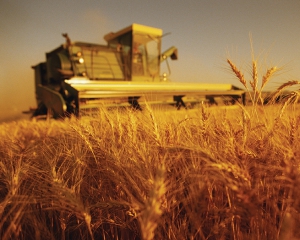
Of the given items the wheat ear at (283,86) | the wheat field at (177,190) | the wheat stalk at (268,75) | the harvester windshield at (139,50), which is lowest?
the wheat field at (177,190)

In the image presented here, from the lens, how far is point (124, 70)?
6359 mm

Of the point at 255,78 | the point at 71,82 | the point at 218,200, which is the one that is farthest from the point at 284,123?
the point at 71,82

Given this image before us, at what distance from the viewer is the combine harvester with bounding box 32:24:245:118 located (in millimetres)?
4574

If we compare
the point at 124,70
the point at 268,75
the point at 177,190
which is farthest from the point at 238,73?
the point at 124,70

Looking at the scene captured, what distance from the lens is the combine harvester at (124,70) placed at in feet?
15.0

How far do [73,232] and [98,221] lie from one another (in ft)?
0.56

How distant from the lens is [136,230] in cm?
72

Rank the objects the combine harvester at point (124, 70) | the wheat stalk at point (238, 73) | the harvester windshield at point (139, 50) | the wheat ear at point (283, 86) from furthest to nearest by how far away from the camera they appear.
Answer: the harvester windshield at point (139, 50)
the combine harvester at point (124, 70)
the wheat stalk at point (238, 73)
the wheat ear at point (283, 86)

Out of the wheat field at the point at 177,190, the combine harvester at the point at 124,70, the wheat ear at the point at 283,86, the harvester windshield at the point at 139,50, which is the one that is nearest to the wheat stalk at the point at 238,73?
the wheat field at the point at 177,190

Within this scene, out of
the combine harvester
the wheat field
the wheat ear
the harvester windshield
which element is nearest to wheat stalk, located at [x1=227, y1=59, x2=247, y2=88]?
the wheat field

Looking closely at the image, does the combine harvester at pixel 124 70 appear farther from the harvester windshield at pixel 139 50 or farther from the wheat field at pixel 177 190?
the wheat field at pixel 177 190

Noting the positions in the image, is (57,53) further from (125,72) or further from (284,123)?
(284,123)

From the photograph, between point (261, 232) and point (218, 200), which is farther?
point (218, 200)

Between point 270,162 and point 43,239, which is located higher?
point 270,162
